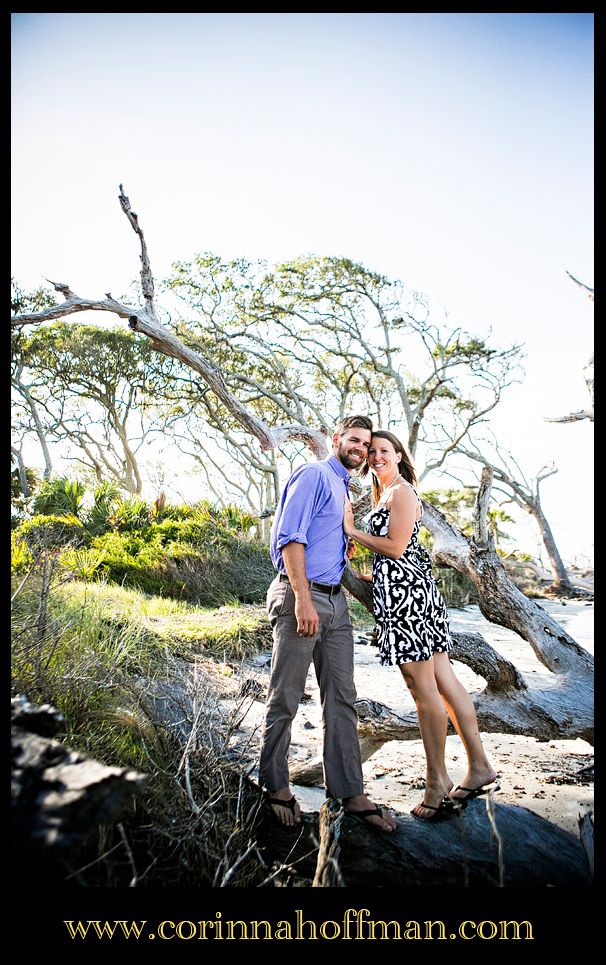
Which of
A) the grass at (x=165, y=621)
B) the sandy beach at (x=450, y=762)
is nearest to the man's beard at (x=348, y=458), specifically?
the sandy beach at (x=450, y=762)

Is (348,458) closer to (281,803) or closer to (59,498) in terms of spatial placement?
(281,803)

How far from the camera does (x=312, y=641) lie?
9.74ft

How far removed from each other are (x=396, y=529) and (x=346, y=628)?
1.88 feet

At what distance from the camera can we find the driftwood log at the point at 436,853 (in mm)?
2584

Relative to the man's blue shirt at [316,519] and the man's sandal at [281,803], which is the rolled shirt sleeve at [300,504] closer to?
the man's blue shirt at [316,519]

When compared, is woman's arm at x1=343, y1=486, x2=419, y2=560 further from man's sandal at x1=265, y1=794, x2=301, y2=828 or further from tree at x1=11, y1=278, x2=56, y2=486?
tree at x1=11, y1=278, x2=56, y2=486

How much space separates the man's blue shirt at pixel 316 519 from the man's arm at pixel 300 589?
8 centimetres

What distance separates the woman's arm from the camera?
10.4ft

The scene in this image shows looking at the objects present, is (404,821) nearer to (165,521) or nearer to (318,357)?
(165,521)

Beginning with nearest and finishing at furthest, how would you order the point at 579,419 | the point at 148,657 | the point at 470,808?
the point at 470,808, the point at 148,657, the point at 579,419

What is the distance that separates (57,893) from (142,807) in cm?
78

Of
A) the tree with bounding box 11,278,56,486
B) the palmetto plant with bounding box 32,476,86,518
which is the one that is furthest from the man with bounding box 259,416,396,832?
the tree with bounding box 11,278,56,486
